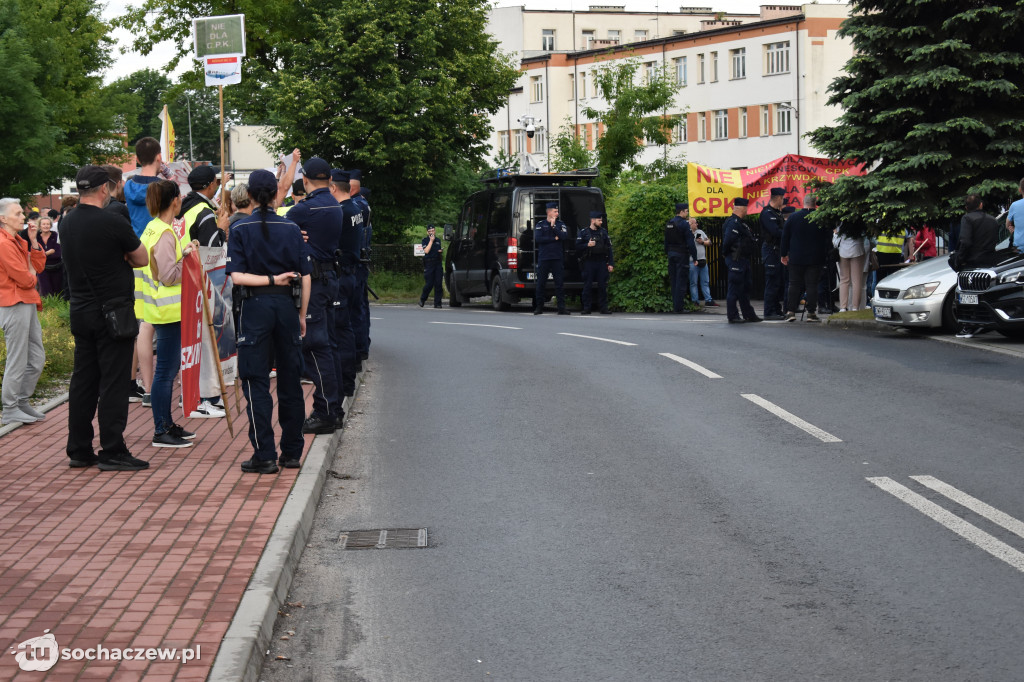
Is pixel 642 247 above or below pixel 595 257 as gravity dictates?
above

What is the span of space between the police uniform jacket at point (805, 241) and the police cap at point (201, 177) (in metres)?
12.3

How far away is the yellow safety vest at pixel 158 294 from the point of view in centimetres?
958

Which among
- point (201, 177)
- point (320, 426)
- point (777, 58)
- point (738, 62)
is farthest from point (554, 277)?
point (738, 62)

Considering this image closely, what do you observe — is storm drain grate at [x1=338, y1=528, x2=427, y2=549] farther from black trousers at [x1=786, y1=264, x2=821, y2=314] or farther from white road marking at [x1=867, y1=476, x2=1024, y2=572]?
black trousers at [x1=786, y1=264, x2=821, y2=314]

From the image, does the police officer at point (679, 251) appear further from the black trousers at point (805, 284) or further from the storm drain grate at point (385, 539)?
the storm drain grate at point (385, 539)

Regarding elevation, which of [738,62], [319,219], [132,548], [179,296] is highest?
[738,62]

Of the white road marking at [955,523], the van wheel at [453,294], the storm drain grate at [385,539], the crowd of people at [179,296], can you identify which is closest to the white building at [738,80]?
the van wheel at [453,294]

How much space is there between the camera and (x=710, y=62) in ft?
257

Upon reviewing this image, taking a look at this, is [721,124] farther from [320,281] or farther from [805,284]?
[320,281]

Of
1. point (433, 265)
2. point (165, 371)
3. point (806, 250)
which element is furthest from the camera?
point (433, 265)

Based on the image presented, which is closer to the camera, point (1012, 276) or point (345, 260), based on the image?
point (345, 260)

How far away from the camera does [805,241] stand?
2045 centimetres

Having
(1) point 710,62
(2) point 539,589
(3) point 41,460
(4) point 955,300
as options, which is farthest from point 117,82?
(2) point 539,589

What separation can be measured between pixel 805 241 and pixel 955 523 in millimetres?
13906
